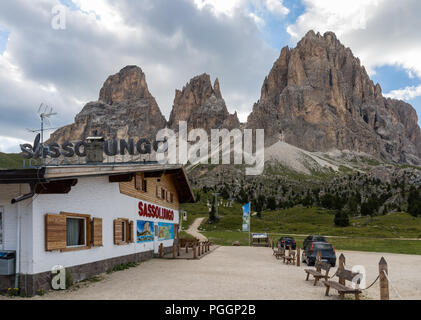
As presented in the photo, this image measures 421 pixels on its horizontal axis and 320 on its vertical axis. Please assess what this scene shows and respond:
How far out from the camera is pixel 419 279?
637 inches

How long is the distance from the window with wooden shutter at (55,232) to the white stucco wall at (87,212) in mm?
157

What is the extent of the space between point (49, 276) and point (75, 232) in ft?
8.00

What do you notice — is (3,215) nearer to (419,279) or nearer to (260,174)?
(419,279)

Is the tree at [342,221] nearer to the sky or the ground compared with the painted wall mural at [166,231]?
nearer to the ground

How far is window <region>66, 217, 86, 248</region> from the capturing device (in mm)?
13891

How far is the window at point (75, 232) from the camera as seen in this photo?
1389cm

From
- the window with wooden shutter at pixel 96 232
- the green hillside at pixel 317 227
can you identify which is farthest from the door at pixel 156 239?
the green hillside at pixel 317 227

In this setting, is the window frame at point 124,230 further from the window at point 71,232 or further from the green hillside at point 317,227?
the green hillside at point 317,227

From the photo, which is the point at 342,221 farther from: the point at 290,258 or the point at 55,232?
the point at 55,232

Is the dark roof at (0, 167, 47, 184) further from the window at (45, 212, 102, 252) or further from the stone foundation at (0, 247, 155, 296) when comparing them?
the stone foundation at (0, 247, 155, 296)

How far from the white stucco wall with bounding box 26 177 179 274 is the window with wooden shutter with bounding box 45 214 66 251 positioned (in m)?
0.16

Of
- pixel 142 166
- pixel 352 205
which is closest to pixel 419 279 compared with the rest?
pixel 142 166

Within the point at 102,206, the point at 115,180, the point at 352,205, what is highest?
the point at 115,180
